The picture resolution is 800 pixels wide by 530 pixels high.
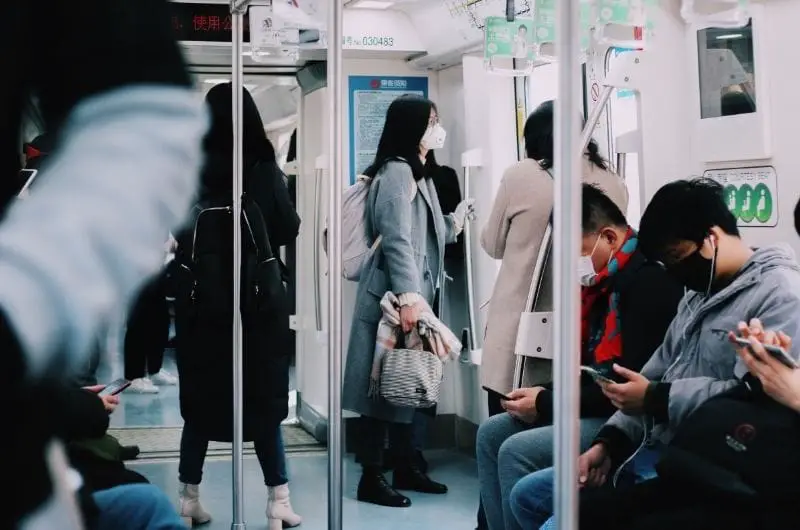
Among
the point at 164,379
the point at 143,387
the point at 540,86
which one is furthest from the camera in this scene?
the point at 164,379

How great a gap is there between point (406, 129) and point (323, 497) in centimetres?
182

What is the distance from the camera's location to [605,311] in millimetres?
3275


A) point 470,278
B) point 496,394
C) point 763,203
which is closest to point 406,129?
point 470,278

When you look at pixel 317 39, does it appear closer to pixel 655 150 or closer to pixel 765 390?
pixel 655 150

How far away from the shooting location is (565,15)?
1.38 meters

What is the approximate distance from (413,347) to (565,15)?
145 inches

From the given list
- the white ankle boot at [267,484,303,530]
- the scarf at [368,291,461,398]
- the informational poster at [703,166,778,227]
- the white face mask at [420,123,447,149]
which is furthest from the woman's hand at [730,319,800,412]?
the white face mask at [420,123,447,149]

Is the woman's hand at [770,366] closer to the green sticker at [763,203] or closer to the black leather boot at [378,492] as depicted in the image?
the green sticker at [763,203]

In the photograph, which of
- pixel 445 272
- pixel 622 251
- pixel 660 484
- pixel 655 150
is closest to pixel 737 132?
pixel 655 150

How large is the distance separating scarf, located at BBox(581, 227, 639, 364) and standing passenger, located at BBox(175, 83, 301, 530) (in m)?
1.44

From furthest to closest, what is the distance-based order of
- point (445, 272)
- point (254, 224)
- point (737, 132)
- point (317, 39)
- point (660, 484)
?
Result: point (445, 272), point (254, 224), point (317, 39), point (737, 132), point (660, 484)

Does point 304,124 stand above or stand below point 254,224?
above

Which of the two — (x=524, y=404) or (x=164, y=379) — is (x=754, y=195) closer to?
(x=524, y=404)

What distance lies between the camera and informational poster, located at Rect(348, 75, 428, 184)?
6195mm
